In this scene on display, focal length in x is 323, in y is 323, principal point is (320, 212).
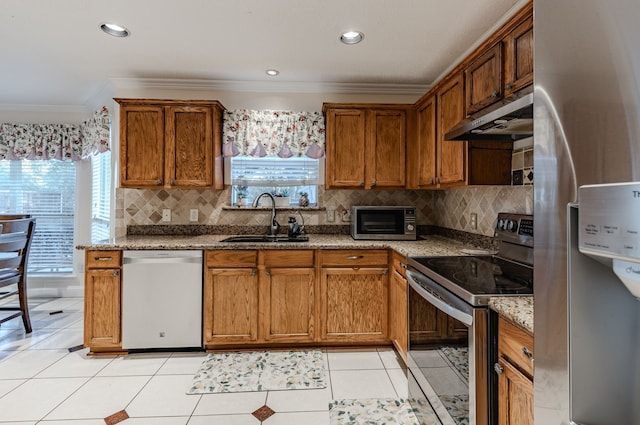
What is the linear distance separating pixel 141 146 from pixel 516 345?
10.1 ft

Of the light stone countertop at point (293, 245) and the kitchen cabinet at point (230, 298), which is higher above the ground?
the light stone countertop at point (293, 245)

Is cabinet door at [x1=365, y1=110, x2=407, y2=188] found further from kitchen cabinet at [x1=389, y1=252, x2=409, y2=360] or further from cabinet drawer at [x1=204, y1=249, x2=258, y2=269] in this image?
cabinet drawer at [x1=204, y1=249, x2=258, y2=269]

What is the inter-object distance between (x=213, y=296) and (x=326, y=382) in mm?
1101

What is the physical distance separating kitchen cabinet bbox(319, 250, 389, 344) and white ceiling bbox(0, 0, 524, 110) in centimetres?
162

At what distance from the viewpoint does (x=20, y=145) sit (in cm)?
385

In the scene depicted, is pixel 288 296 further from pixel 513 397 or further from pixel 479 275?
pixel 513 397

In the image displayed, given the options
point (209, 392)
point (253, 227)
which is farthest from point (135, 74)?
point (209, 392)

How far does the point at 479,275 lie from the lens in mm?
1600

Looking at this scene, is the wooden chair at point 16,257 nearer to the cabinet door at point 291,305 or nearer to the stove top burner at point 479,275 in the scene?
the cabinet door at point 291,305

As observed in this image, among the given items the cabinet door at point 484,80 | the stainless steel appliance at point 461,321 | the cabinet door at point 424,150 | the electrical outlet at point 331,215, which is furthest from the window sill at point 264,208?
the cabinet door at point 484,80

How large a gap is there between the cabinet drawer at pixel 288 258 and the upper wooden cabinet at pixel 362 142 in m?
0.74

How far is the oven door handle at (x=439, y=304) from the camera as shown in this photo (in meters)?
1.30

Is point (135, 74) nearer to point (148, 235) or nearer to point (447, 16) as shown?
point (148, 235)

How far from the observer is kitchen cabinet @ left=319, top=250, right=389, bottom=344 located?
266 cm
